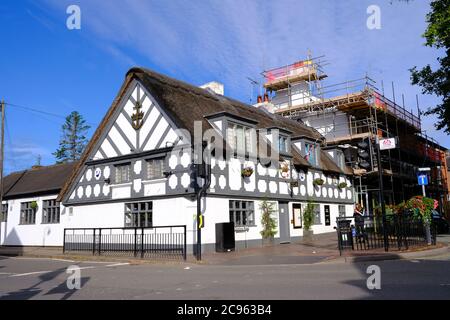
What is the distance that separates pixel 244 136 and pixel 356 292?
15.2m

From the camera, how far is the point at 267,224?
875 inches

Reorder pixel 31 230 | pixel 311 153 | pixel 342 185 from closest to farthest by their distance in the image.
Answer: pixel 31 230, pixel 311 153, pixel 342 185

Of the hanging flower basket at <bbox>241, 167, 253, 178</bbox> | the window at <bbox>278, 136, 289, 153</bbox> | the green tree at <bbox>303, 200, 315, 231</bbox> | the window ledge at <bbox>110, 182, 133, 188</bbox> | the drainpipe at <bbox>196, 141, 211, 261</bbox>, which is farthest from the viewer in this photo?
the green tree at <bbox>303, 200, 315, 231</bbox>

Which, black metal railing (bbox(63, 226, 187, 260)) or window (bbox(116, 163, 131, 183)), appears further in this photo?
window (bbox(116, 163, 131, 183))

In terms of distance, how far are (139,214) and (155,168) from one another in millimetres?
2495

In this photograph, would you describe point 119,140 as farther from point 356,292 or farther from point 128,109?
point 356,292

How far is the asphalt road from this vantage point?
765 centimetres

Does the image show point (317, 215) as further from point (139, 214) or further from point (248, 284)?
point (248, 284)

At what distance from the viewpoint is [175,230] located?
725 inches

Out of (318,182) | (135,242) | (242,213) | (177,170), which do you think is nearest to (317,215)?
(318,182)

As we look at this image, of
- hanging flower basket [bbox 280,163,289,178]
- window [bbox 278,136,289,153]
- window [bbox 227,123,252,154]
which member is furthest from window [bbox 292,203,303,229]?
window [bbox 227,123,252,154]

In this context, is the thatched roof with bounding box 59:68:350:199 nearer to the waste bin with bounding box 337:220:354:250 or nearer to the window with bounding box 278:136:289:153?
the window with bounding box 278:136:289:153

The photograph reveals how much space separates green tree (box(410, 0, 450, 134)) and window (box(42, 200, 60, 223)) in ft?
74.1

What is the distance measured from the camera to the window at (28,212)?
2805 centimetres
